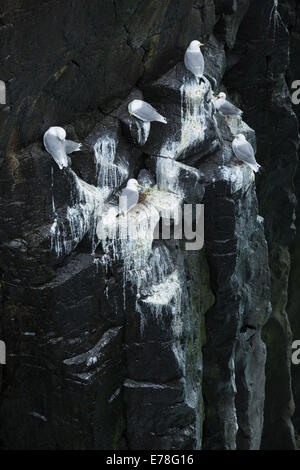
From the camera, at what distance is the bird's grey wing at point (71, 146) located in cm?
962

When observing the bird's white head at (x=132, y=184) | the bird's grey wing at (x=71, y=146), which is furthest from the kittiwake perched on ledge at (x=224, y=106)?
the bird's grey wing at (x=71, y=146)

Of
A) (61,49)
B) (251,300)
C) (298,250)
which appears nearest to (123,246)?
(61,49)

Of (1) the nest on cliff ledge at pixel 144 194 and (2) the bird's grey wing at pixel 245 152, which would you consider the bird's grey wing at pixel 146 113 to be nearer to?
(1) the nest on cliff ledge at pixel 144 194

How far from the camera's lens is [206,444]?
42.7 ft

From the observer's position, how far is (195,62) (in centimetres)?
1099

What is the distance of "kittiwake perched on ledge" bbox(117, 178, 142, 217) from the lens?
10195mm

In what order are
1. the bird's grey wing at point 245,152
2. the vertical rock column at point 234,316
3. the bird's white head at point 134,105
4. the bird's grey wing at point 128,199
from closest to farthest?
the bird's grey wing at point 128,199 → the bird's white head at point 134,105 → the bird's grey wing at point 245,152 → the vertical rock column at point 234,316

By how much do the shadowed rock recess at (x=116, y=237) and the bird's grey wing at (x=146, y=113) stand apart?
0.43ft

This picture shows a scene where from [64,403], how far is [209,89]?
14.4 feet

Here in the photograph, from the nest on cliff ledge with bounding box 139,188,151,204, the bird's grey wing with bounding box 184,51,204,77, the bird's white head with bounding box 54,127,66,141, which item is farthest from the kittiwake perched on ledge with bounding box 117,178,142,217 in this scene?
the bird's grey wing with bounding box 184,51,204,77

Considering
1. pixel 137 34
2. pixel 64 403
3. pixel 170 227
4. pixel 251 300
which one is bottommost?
pixel 64 403

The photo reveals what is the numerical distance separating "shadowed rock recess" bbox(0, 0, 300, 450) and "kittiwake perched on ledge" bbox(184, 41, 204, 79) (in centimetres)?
18

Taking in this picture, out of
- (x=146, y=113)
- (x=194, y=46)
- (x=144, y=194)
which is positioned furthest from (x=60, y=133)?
(x=194, y=46)

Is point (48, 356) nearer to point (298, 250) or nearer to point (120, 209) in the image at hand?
point (120, 209)
